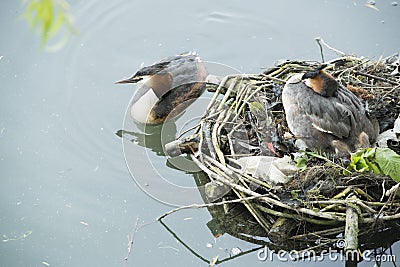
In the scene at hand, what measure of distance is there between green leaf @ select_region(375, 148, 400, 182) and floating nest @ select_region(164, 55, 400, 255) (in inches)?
2.5

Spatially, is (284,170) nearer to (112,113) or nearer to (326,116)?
(326,116)

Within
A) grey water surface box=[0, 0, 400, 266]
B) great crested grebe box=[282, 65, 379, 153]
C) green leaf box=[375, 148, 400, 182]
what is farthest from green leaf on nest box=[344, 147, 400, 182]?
grey water surface box=[0, 0, 400, 266]

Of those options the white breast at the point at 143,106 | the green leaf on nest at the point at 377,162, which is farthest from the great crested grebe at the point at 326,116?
the white breast at the point at 143,106

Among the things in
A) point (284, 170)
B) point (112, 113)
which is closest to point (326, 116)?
point (284, 170)

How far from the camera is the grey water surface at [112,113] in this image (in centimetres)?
294

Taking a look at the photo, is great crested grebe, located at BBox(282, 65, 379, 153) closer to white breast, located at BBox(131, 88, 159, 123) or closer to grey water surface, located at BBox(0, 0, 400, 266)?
grey water surface, located at BBox(0, 0, 400, 266)

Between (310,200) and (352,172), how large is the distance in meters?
0.26

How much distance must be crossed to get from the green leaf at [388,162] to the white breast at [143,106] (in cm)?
150

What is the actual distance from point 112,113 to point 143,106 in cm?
21

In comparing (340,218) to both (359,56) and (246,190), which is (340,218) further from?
(359,56)

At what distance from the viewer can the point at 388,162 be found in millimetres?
2701

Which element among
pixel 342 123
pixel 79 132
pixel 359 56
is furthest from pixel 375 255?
pixel 79 132

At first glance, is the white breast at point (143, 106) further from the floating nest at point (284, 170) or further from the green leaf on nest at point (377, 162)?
the green leaf on nest at point (377, 162)

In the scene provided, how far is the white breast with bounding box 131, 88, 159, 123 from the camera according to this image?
355 cm
